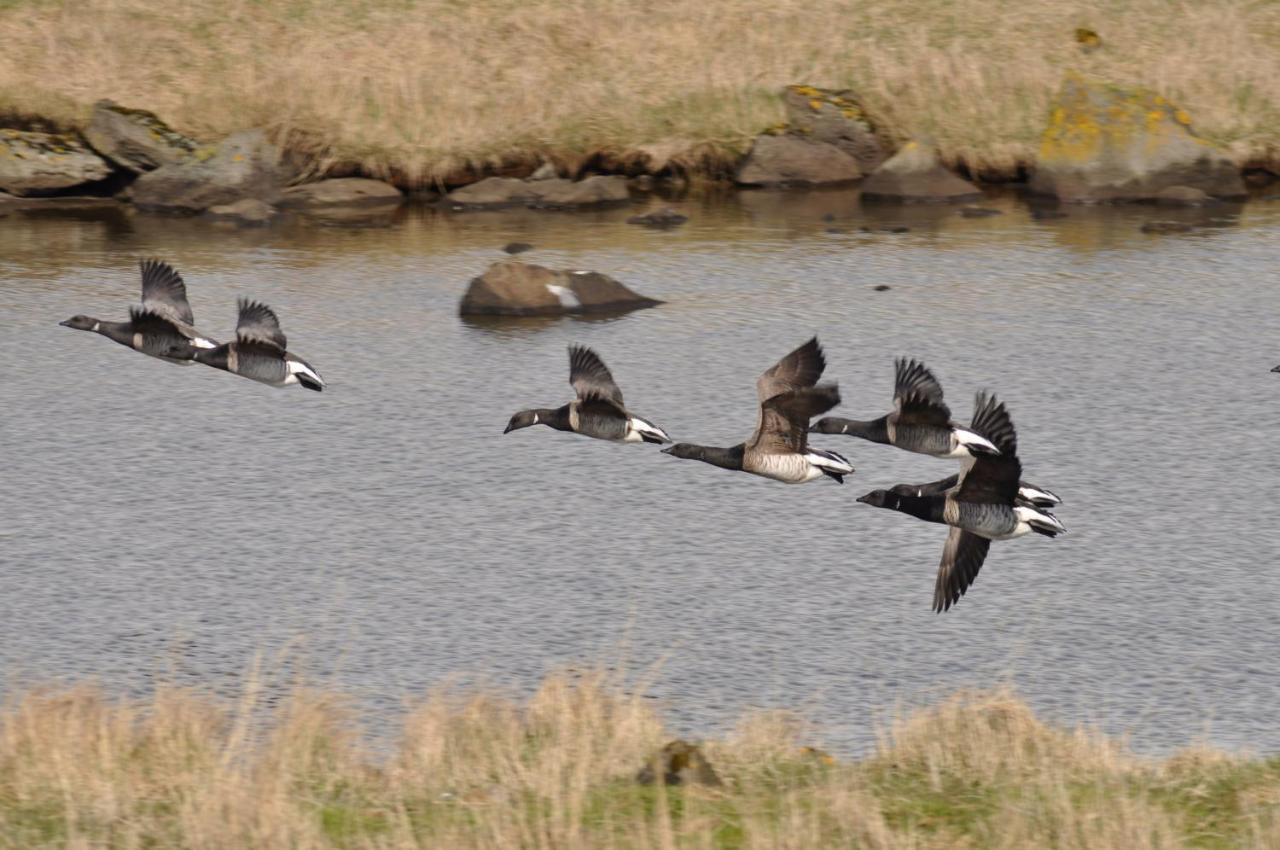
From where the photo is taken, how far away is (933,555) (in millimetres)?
34000

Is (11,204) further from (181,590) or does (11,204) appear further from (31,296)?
(181,590)

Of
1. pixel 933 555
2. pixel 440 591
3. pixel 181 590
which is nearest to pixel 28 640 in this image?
pixel 181 590

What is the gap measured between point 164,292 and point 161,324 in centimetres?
75

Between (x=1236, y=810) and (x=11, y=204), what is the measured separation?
4386 cm

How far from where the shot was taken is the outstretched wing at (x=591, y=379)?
22.6 meters

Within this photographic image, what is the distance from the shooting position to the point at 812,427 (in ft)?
74.9

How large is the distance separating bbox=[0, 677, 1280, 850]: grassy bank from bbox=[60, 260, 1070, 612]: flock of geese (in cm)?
204

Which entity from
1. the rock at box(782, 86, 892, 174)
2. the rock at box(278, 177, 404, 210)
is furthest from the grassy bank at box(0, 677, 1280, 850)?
the rock at box(782, 86, 892, 174)

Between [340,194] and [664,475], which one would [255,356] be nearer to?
[664,475]

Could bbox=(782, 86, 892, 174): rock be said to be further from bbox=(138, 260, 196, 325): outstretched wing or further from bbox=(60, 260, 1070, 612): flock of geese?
bbox=(138, 260, 196, 325): outstretched wing

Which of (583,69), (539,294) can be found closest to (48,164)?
(583,69)

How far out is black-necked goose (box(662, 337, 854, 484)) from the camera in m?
21.7

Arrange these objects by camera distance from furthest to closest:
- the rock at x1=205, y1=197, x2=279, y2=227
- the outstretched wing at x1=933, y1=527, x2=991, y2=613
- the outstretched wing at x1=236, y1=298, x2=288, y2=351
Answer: the rock at x1=205, y1=197, x2=279, y2=227
the outstretched wing at x1=236, y1=298, x2=288, y2=351
the outstretched wing at x1=933, y1=527, x2=991, y2=613

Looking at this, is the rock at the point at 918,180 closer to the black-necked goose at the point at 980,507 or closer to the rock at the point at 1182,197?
the rock at the point at 1182,197
